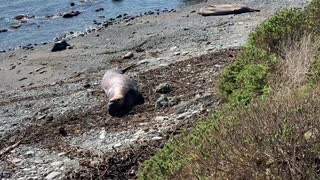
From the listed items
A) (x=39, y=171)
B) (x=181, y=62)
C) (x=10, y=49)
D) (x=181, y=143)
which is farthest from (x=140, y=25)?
(x=181, y=143)

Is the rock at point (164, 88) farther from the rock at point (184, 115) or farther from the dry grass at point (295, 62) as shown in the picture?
the dry grass at point (295, 62)

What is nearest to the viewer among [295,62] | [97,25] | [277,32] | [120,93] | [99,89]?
[295,62]

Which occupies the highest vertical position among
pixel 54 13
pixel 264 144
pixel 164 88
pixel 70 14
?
pixel 264 144

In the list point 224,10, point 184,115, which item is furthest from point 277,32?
point 224,10

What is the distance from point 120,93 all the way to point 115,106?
528 millimetres

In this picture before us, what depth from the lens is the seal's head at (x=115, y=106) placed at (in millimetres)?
10711

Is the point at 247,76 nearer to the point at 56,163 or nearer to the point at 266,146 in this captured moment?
the point at 56,163

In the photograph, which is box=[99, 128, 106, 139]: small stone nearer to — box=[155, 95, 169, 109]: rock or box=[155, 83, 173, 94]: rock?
box=[155, 95, 169, 109]: rock

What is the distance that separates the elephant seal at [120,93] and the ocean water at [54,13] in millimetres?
9973

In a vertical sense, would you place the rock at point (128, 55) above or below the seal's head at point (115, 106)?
below

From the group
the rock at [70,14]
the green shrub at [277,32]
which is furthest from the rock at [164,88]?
the rock at [70,14]

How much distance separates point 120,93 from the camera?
11234 millimetres

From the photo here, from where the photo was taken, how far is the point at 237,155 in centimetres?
460

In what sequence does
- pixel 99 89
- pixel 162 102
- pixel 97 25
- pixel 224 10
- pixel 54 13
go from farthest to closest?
1. pixel 54 13
2. pixel 97 25
3. pixel 224 10
4. pixel 99 89
5. pixel 162 102
